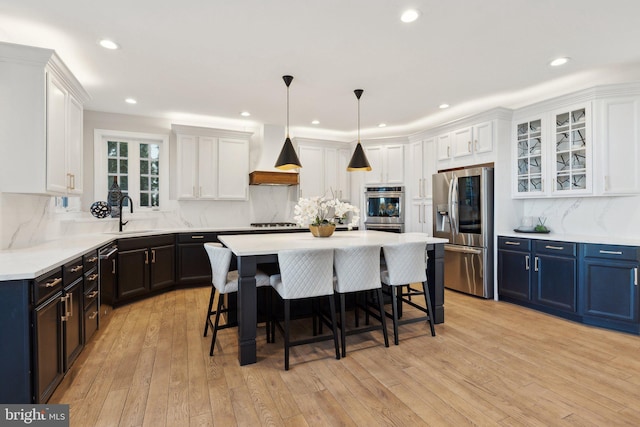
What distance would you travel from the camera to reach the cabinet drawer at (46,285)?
1.76 metres

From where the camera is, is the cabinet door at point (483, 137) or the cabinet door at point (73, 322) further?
the cabinet door at point (483, 137)

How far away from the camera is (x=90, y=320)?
9.10 feet

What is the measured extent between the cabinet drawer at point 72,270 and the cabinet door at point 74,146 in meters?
0.97

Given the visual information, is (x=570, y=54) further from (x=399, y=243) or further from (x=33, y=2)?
(x=33, y=2)

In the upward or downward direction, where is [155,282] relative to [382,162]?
downward

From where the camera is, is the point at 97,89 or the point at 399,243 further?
the point at 97,89

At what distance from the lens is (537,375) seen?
2291 millimetres

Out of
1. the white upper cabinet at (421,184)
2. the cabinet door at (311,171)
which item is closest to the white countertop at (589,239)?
the white upper cabinet at (421,184)

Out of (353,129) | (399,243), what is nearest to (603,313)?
(399,243)

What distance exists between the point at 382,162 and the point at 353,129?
0.83 m

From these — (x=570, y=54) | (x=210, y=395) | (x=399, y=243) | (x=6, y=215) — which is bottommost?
(x=210, y=395)

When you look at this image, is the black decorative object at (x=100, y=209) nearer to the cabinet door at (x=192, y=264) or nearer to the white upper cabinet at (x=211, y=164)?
the white upper cabinet at (x=211, y=164)

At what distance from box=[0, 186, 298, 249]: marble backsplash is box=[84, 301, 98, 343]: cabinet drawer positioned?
0.83m

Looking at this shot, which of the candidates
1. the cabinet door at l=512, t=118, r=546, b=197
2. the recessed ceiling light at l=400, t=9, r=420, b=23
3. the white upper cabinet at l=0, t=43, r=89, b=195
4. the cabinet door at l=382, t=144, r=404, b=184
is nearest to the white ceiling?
the recessed ceiling light at l=400, t=9, r=420, b=23
